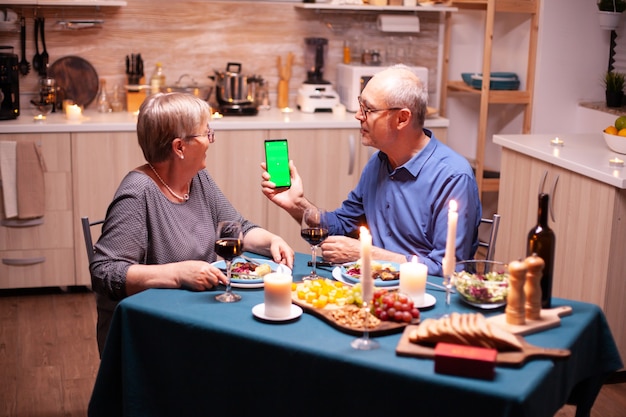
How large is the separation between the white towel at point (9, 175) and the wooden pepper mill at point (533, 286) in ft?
9.82

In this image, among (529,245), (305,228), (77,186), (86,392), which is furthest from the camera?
(77,186)

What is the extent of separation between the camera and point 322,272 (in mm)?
2461

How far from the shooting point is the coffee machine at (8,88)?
433 centimetres

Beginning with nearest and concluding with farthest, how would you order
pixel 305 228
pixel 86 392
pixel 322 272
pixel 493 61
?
pixel 305 228
pixel 322 272
pixel 86 392
pixel 493 61

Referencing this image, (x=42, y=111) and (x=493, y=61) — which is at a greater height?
(x=493, y=61)

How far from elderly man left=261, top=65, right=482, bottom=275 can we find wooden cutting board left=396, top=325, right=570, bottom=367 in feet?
2.59

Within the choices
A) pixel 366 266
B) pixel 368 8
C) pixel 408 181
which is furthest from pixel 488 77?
pixel 366 266

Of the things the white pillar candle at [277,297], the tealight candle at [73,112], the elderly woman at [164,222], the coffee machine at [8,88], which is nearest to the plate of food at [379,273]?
the elderly woman at [164,222]

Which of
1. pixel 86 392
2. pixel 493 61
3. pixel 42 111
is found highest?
pixel 493 61

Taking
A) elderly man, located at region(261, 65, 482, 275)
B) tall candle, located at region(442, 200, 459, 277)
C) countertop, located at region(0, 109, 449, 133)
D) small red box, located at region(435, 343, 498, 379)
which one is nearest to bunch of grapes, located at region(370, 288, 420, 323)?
tall candle, located at region(442, 200, 459, 277)

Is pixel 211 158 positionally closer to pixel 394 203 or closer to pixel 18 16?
pixel 18 16

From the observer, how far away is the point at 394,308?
6.59ft

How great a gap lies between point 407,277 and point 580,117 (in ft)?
10.5

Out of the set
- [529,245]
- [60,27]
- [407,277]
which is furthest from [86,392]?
[60,27]
